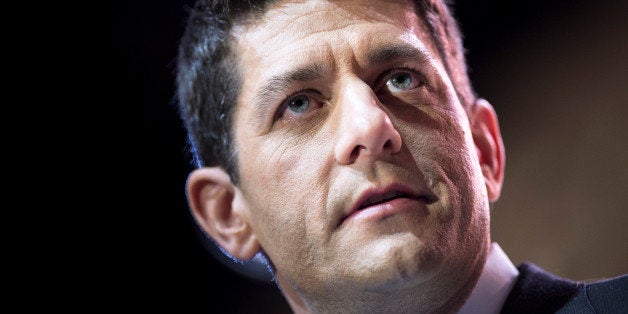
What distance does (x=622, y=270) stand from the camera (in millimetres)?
2646

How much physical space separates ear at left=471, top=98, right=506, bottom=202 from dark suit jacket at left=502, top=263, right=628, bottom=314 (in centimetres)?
27

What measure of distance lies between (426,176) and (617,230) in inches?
50.5

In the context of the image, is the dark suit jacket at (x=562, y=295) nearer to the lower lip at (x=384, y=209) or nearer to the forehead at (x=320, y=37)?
the lower lip at (x=384, y=209)

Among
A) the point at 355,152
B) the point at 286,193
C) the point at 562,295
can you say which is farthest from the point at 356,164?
the point at 562,295

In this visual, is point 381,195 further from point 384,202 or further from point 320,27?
point 320,27

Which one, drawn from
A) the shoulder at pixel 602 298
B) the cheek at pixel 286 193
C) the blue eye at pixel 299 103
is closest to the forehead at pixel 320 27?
the blue eye at pixel 299 103

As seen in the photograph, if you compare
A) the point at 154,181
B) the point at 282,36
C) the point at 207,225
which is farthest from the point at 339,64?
the point at 154,181

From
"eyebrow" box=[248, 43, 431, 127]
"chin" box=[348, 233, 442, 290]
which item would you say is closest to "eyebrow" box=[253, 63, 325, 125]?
"eyebrow" box=[248, 43, 431, 127]

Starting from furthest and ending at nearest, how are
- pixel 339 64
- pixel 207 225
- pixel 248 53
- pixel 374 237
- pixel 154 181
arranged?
pixel 154 181
pixel 207 225
pixel 248 53
pixel 339 64
pixel 374 237

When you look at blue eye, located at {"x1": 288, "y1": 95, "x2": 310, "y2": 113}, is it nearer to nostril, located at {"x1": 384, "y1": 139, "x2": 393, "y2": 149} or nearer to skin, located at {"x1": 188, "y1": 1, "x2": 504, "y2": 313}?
skin, located at {"x1": 188, "y1": 1, "x2": 504, "y2": 313}

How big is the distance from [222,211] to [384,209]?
0.62 m

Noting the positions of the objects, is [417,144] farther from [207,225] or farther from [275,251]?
[207,225]

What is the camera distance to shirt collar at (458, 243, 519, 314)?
1852 mm

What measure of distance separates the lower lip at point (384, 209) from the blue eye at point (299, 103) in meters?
0.34
